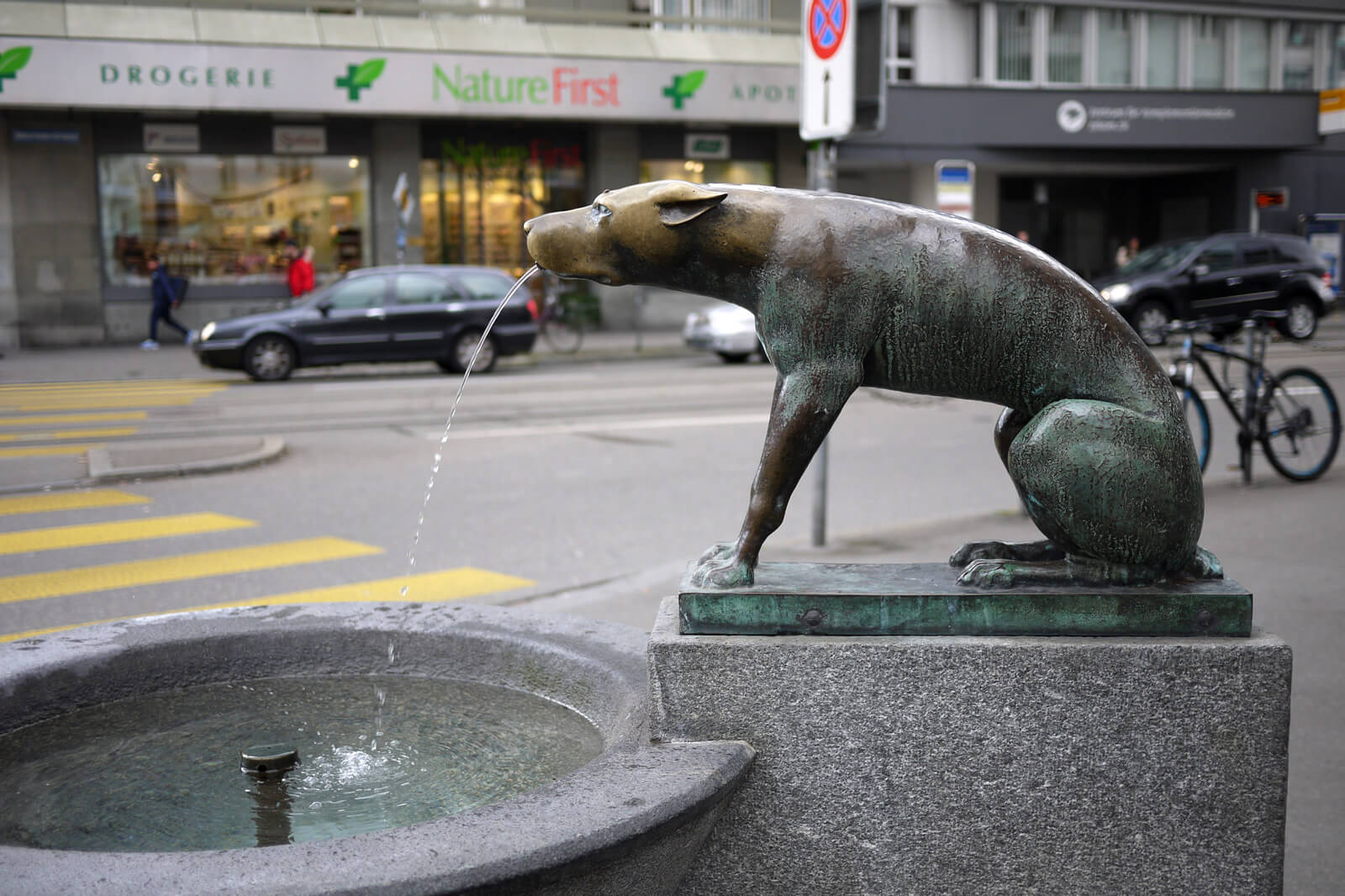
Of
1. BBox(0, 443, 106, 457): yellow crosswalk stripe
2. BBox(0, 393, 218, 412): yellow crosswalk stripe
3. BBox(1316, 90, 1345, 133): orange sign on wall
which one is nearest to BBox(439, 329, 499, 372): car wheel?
BBox(0, 393, 218, 412): yellow crosswalk stripe

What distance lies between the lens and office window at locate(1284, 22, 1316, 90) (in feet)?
112

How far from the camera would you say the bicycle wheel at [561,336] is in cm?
2429

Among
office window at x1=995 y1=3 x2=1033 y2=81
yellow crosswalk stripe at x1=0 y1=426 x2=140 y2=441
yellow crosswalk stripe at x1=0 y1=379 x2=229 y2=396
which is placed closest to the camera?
yellow crosswalk stripe at x1=0 y1=426 x2=140 y2=441

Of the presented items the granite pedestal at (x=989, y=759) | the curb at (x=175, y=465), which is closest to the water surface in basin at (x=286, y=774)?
the granite pedestal at (x=989, y=759)

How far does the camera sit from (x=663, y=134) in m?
30.0

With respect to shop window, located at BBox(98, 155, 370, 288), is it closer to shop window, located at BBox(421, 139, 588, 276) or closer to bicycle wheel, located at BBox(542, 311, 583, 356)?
shop window, located at BBox(421, 139, 588, 276)

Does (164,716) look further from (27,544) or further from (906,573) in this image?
(27,544)

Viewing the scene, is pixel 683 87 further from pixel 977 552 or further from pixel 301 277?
pixel 977 552

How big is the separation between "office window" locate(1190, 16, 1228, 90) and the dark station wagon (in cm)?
2245

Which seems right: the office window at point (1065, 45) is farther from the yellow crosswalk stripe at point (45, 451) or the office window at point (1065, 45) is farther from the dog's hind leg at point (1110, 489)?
the dog's hind leg at point (1110, 489)

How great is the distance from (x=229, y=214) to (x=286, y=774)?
2643cm

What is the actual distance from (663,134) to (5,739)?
28.1 m

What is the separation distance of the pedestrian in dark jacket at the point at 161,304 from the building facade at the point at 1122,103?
1577cm

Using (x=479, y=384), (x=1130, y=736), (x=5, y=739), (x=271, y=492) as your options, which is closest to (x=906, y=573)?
(x=1130, y=736)
